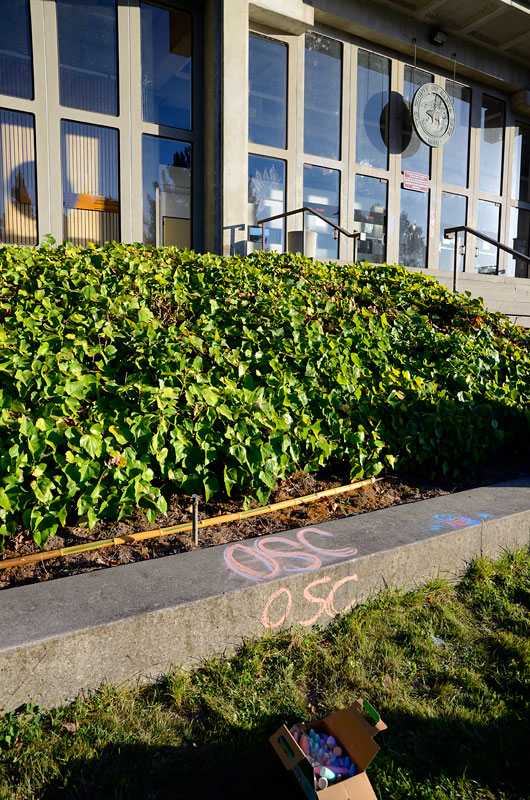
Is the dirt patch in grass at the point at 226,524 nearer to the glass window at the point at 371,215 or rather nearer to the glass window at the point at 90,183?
the glass window at the point at 90,183

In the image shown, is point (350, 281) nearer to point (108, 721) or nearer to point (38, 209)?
point (108, 721)

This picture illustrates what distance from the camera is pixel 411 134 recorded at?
43.3 ft

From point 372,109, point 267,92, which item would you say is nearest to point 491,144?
point 372,109

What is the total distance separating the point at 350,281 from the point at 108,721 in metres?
5.26

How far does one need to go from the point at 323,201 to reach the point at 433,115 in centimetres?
371

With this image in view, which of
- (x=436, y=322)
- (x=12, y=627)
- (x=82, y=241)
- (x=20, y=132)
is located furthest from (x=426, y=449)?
(x=20, y=132)

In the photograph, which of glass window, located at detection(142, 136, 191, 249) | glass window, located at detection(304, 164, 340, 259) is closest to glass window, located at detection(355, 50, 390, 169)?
glass window, located at detection(304, 164, 340, 259)

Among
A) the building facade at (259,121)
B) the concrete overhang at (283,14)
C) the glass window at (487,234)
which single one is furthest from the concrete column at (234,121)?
the glass window at (487,234)

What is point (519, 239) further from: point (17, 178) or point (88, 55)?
point (17, 178)

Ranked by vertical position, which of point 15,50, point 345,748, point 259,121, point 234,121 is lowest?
point 345,748

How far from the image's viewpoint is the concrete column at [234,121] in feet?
32.4

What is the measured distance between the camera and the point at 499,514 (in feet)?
11.1

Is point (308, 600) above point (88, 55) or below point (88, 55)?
below

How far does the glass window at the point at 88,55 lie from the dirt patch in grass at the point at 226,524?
880cm
